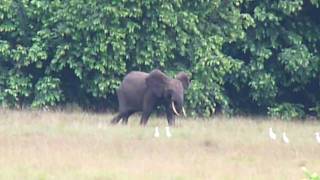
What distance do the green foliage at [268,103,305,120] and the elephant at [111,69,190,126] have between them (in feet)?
17.3

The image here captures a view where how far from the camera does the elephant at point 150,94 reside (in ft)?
75.6

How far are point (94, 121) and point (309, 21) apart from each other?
8.50 metres

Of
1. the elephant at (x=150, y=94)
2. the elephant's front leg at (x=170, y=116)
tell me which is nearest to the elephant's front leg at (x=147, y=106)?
the elephant at (x=150, y=94)

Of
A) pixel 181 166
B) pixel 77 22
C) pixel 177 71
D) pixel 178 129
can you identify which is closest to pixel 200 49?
pixel 177 71

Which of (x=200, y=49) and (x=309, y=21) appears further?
(x=309, y=21)

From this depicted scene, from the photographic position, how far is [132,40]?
27.4m

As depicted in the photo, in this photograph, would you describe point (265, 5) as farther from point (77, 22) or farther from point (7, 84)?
point (7, 84)

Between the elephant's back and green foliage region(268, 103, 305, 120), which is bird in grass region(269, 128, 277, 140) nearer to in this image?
the elephant's back

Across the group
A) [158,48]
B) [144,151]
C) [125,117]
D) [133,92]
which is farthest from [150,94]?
[144,151]

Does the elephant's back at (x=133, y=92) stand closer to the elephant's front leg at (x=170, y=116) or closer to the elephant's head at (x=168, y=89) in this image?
the elephant's head at (x=168, y=89)

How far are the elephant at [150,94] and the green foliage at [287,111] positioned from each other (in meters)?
5.26

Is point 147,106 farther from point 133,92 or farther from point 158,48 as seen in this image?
point 158,48

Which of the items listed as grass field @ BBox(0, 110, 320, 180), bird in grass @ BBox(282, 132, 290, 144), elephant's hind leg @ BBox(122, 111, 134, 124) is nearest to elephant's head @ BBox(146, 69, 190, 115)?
grass field @ BBox(0, 110, 320, 180)

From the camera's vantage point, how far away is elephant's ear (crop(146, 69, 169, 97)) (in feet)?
75.6
